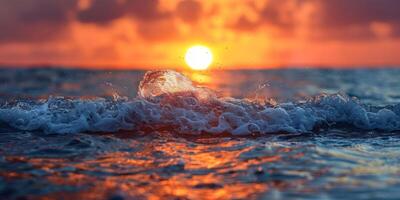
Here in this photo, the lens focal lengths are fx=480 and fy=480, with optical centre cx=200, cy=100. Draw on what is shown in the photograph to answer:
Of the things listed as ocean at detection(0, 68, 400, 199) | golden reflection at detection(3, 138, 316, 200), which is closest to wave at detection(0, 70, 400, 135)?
ocean at detection(0, 68, 400, 199)

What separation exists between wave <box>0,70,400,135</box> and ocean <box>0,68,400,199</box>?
0.9 inches

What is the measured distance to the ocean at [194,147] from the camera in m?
5.46

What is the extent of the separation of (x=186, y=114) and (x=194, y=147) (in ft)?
7.24

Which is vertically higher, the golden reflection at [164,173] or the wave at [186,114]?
the wave at [186,114]

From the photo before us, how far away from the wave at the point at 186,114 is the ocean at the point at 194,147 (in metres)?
0.02

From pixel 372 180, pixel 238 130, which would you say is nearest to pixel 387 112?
pixel 238 130

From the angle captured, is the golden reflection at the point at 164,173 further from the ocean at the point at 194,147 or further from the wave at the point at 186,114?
the wave at the point at 186,114

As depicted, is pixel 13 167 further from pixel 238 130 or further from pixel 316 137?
pixel 316 137

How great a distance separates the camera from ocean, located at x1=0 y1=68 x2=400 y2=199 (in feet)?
17.9

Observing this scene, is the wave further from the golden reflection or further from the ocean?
the golden reflection

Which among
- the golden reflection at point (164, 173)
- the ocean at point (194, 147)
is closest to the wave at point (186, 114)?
the ocean at point (194, 147)

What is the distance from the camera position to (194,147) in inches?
307

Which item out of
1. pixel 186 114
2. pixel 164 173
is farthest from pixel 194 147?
pixel 186 114

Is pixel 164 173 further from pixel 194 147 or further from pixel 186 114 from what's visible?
pixel 186 114
